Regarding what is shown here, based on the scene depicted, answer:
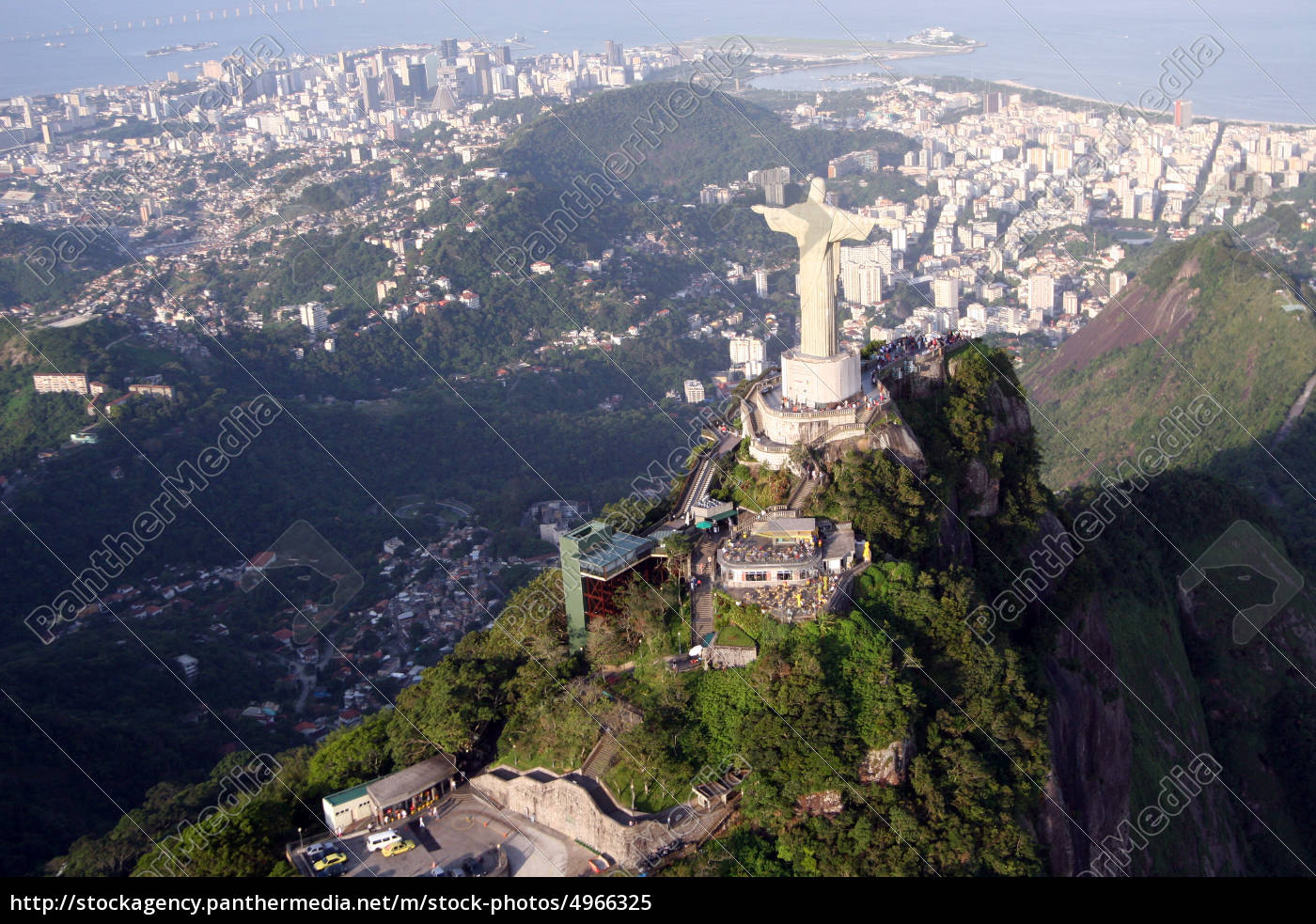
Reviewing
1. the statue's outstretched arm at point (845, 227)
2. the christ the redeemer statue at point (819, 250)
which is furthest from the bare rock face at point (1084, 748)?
the statue's outstretched arm at point (845, 227)

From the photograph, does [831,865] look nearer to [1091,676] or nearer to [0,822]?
[1091,676]

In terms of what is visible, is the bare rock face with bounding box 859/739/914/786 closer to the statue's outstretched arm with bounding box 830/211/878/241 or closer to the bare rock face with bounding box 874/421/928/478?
the bare rock face with bounding box 874/421/928/478

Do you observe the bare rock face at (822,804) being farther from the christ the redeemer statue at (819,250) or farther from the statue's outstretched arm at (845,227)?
the statue's outstretched arm at (845,227)

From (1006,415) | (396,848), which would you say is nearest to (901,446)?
(1006,415)

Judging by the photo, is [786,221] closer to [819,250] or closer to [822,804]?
[819,250]

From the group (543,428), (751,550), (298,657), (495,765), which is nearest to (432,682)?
(495,765)

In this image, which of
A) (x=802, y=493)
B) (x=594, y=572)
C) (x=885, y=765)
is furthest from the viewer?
(x=802, y=493)
